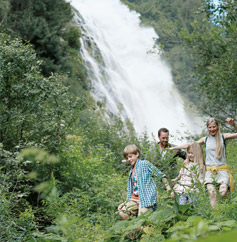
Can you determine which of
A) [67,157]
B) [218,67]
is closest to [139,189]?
[67,157]

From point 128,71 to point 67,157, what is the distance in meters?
34.1

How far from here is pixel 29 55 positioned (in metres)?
6.73

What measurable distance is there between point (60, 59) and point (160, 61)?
33.1 meters

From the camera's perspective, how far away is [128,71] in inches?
1582

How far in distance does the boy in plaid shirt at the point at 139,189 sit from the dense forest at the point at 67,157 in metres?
0.18

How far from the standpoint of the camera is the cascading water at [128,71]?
80.7 feet

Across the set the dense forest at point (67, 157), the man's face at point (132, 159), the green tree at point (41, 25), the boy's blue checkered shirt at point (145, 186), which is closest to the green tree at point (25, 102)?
the dense forest at point (67, 157)

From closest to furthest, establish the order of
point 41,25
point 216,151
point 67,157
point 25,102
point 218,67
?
point 216,151, point 25,102, point 67,157, point 218,67, point 41,25

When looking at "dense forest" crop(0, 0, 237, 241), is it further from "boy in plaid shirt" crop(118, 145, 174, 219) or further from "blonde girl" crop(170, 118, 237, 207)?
"blonde girl" crop(170, 118, 237, 207)

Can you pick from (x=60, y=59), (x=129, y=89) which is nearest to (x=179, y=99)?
(x=129, y=89)

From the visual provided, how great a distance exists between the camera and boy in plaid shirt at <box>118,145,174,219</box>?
336 centimetres

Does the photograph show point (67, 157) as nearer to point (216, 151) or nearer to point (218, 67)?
point (216, 151)

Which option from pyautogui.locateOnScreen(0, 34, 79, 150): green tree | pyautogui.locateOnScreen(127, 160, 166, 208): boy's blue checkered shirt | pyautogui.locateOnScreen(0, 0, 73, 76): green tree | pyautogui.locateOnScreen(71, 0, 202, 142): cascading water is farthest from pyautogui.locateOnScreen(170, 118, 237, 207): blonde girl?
pyautogui.locateOnScreen(0, 0, 73, 76): green tree

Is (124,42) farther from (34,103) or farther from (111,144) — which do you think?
(34,103)
